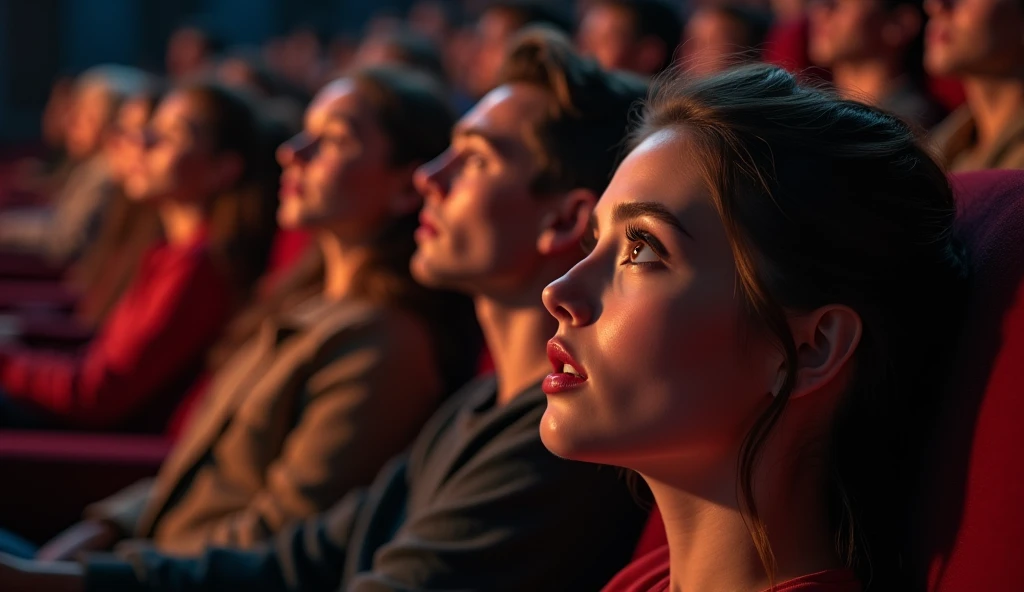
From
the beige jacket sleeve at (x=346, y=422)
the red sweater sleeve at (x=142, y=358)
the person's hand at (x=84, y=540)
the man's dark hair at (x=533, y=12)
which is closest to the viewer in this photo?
the beige jacket sleeve at (x=346, y=422)

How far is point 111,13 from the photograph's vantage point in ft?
30.1

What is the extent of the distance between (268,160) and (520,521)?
58.7 inches

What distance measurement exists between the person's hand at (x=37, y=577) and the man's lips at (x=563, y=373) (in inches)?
26.2

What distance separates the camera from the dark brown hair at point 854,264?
0.75 metres

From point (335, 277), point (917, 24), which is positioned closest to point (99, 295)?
point (335, 277)

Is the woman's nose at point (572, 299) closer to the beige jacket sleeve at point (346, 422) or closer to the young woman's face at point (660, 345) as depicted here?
the young woman's face at point (660, 345)

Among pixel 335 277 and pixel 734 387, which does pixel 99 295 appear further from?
pixel 734 387

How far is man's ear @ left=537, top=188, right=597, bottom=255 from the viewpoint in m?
1.21

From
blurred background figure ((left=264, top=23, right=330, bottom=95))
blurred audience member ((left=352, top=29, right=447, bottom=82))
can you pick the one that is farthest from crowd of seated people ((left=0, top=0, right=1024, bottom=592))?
blurred background figure ((left=264, top=23, right=330, bottom=95))

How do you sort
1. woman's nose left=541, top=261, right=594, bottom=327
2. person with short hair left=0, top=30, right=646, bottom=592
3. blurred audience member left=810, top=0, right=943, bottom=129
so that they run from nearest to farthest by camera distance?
1. woman's nose left=541, top=261, right=594, bottom=327
2. person with short hair left=0, top=30, right=646, bottom=592
3. blurred audience member left=810, top=0, right=943, bottom=129

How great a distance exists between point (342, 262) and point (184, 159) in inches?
30.8

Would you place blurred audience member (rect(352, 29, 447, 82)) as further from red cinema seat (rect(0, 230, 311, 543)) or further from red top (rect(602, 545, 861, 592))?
red top (rect(602, 545, 861, 592))

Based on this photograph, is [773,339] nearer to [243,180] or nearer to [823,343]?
[823,343]

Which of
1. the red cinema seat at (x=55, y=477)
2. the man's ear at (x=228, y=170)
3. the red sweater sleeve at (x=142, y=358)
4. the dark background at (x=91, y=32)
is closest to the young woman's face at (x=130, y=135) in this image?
the man's ear at (x=228, y=170)
